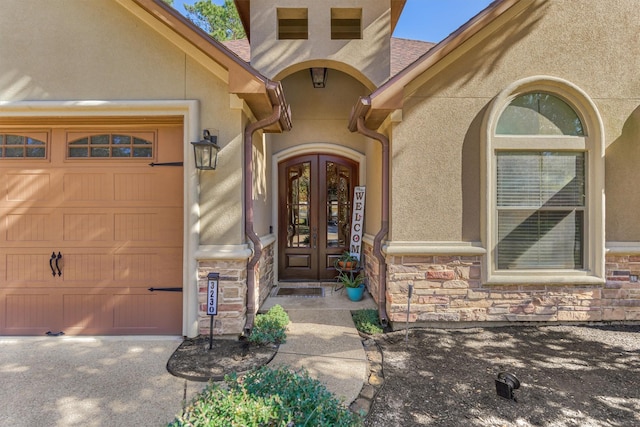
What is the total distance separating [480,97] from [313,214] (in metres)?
3.88

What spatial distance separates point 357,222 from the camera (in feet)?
22.0

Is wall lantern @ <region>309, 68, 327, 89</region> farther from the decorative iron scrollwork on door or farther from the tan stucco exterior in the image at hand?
the decorative iron scrollwork on door

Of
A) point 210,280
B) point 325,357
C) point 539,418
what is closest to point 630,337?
point 539,418

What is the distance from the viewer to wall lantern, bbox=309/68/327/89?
6.46 m

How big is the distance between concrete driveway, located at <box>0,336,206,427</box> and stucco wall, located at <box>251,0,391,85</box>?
488 centimetres

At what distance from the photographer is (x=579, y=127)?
4492 millimetres

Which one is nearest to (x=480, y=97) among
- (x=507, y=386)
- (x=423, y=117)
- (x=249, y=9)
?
(x=423, y=117)

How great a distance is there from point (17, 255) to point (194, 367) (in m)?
2.88

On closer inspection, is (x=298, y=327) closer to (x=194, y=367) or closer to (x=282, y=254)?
(x=194, y=367)

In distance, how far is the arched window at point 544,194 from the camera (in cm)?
442

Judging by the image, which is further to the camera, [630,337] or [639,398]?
[630,337]

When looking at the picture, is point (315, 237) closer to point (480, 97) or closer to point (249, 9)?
point (480, 97)

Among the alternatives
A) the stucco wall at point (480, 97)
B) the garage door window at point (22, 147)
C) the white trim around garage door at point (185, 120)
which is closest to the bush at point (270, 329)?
the white trim around garage door at point (185, 120)

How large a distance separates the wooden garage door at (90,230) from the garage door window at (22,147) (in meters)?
0.01
